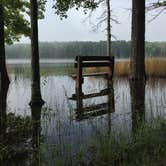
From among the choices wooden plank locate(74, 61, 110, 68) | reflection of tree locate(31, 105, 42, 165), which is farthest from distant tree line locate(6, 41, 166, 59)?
reflection of tree locate(31, 105, 42, 165)

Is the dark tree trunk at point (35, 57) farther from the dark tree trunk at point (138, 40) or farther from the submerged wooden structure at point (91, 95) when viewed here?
the dark tree trunk at point (138, 40)

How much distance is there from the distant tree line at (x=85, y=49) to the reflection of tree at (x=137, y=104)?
5928cm

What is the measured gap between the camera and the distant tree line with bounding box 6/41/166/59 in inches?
3725

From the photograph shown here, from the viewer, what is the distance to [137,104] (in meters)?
10.6

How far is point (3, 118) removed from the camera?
30.1 feet

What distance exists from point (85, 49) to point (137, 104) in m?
90.3

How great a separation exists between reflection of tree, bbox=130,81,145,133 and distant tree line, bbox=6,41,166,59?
59285 millimetres

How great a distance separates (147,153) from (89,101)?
22.3ft

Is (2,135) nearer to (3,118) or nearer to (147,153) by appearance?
(3,118)

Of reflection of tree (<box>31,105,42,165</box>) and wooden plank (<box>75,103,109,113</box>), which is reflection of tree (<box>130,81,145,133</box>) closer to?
wooden plank (<box>75,103,109,113</box>)

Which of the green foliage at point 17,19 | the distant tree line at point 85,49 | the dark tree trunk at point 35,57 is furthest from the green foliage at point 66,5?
the distant tree line at point 85,49

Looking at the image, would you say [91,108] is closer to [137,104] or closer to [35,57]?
[137,104]

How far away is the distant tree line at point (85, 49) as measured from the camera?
94625 mm

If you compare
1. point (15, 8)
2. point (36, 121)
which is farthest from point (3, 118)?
point (15, 8)
